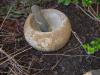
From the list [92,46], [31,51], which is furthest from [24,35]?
[92,46]

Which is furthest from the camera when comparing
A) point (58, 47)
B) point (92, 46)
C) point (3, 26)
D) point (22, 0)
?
point (22, 0)

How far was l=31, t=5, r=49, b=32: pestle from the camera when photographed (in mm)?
1429

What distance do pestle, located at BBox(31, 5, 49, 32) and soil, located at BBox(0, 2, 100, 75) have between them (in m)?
0.14

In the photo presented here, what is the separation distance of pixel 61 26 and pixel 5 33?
34 cm

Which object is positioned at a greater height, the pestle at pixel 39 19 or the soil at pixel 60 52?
the pestle at pixel 39 19

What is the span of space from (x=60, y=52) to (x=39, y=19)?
8.6 inches

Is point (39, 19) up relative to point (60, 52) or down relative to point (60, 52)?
up

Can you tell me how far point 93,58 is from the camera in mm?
1484

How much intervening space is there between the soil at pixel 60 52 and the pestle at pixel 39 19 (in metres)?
0.14

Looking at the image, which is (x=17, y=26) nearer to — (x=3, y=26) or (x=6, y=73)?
(x=3, y=26)

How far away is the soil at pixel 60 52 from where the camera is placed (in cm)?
144

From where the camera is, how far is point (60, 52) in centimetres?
151

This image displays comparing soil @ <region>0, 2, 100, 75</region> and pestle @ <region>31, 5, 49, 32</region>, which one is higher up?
pestle @ <region>31, 5, 49, 32</region>

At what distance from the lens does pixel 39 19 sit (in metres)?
1.43
